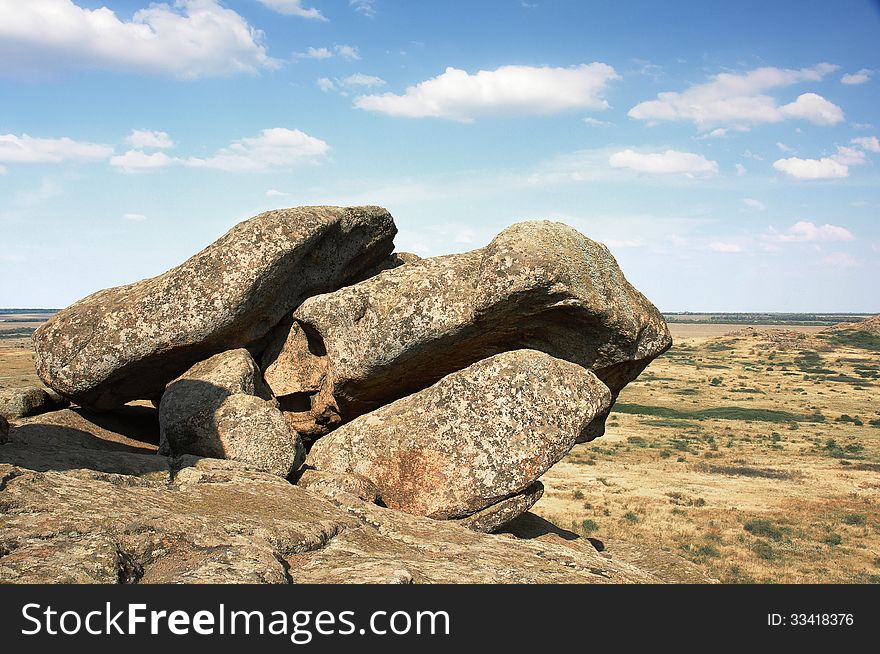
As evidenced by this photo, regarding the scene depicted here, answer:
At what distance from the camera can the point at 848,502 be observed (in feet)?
100

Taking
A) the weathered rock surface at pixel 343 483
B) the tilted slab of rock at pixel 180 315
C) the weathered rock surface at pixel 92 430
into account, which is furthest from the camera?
the tilted slab of rock at pixel 180 315

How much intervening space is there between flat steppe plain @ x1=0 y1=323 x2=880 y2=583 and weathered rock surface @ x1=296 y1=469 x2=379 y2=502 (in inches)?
225

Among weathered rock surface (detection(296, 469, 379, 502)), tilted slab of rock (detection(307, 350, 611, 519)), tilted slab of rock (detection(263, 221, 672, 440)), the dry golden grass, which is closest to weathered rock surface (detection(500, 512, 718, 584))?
tilted slab of rock (detection(307, 350, 611, 519))

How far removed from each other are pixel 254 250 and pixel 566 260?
6.12 meters

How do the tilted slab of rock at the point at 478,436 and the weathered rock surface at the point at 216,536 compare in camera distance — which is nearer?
the weathered rock surface at the point at 216,536

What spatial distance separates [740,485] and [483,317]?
25.7 meters

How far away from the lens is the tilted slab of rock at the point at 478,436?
12305 mm

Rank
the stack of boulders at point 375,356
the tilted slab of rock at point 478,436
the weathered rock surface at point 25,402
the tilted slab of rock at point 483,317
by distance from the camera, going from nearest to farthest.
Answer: the tilted slab of rock at point 478,436, the stack of boulders at point 375,356, the tilted slab of rock at point 483,317, the weathered rock surface at point 25,402

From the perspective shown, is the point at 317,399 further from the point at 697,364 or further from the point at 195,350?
the point at 697,364

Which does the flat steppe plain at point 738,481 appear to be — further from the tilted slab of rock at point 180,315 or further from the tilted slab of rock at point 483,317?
the tilted slab of rock at point 180,315

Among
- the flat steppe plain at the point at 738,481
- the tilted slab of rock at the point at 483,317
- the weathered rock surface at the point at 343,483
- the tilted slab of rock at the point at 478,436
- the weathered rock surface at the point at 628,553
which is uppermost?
the tilted slab of rock at the point at 483,317

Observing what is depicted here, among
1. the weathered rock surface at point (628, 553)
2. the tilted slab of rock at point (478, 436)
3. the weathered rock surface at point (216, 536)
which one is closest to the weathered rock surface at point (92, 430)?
the weathered rock surface at point (216, 536)

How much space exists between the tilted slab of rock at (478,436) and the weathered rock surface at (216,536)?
143 centimetres

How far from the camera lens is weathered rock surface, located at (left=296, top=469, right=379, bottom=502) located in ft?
39.4
